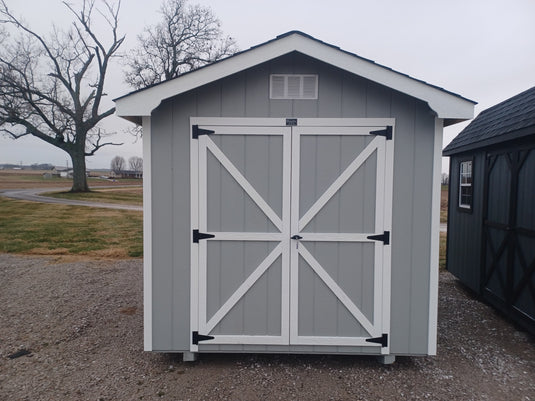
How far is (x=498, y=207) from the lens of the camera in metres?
4.97

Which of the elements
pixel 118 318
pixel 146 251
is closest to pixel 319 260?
pixel 146 251

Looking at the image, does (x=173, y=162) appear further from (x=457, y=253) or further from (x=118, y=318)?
(x=457, y=253)

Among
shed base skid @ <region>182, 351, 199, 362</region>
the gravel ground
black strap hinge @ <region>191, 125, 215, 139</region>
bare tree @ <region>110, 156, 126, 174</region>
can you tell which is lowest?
the gravel ground

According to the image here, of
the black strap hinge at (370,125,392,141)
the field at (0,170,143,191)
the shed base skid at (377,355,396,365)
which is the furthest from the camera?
the field at (0,170,143,191)

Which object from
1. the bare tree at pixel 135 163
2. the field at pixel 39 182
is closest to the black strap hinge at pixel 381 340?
the field at pixel 39 182

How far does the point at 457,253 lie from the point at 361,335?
13.2 ft

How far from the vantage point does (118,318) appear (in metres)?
4.76

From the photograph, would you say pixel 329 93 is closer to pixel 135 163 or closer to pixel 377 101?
pixel 377 101

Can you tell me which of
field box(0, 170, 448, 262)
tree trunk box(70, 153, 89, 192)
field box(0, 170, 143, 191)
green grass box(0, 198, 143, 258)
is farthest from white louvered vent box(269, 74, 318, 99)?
field box(0, 170, 143, 191)

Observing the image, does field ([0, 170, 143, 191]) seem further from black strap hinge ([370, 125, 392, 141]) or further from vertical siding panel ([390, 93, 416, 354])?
vertical siding panel ([390, 93, 416, 354])

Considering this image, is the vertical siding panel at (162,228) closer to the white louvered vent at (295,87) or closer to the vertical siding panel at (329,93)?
the white louvered vent at (295,87)

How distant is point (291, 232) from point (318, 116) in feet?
3.92

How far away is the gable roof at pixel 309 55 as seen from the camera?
3.22 metres

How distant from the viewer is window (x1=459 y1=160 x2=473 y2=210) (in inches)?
238
